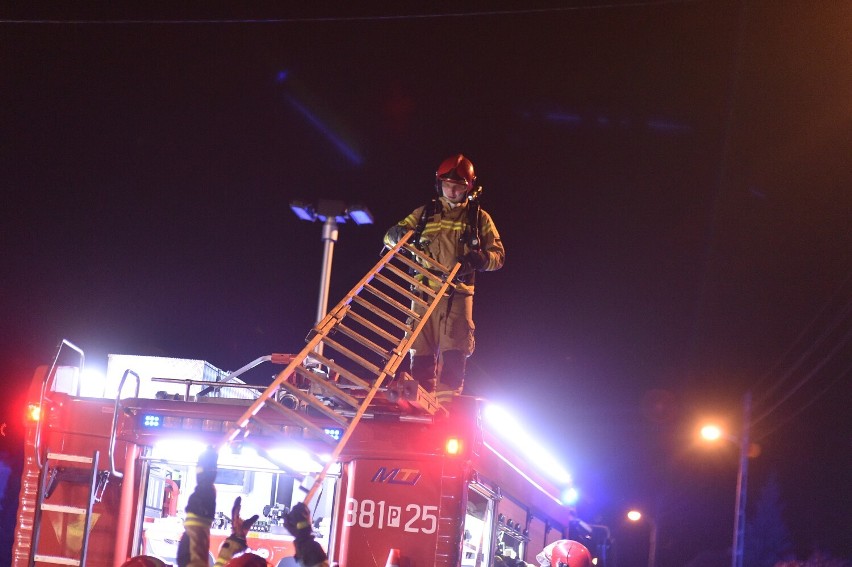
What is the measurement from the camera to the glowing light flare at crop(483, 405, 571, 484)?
24.8 feet

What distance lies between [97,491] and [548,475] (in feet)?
17.1

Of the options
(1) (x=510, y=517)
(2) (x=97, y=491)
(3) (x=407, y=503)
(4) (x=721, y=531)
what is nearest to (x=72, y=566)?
(2) (x=97, y=491)

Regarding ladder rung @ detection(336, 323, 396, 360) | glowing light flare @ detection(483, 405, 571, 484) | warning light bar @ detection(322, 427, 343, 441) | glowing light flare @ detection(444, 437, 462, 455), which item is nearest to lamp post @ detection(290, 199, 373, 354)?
glowing light flare @ detection(483, 405, 571, 484)

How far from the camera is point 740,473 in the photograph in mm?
20359

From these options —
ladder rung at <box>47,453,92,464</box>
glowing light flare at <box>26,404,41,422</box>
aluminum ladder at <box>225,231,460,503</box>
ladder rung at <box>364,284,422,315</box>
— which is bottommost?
ladder rung at <box>47,453,92,464</box>

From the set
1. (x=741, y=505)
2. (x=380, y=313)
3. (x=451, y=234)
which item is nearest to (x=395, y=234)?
(x=451, y=234)

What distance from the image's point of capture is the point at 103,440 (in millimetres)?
7078

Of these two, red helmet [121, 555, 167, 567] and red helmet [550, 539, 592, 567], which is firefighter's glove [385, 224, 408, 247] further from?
red helmet [121, 555, 167, 567]

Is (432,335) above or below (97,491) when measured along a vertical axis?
above

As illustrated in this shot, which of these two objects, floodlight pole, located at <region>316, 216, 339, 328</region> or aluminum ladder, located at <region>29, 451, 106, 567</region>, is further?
floodlight pole, located at <region>316, 216, 339, 328</region>

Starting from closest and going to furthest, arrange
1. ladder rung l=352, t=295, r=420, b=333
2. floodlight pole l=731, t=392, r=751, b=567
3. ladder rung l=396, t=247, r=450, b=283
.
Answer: ladder rung l=352, t=295, r=420, b=333 < ladder rung l=396, t=247, r=450, b=283 < floodlight pole l=731, t=392, r=751, b=567

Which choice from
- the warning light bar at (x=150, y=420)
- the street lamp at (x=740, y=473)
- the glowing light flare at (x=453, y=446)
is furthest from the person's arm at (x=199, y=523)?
the street lamp at (x=740, y=473)

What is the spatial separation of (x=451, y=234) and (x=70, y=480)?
3.62m

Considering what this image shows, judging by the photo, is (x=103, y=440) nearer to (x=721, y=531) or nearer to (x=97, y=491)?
(x=97, y=491)
